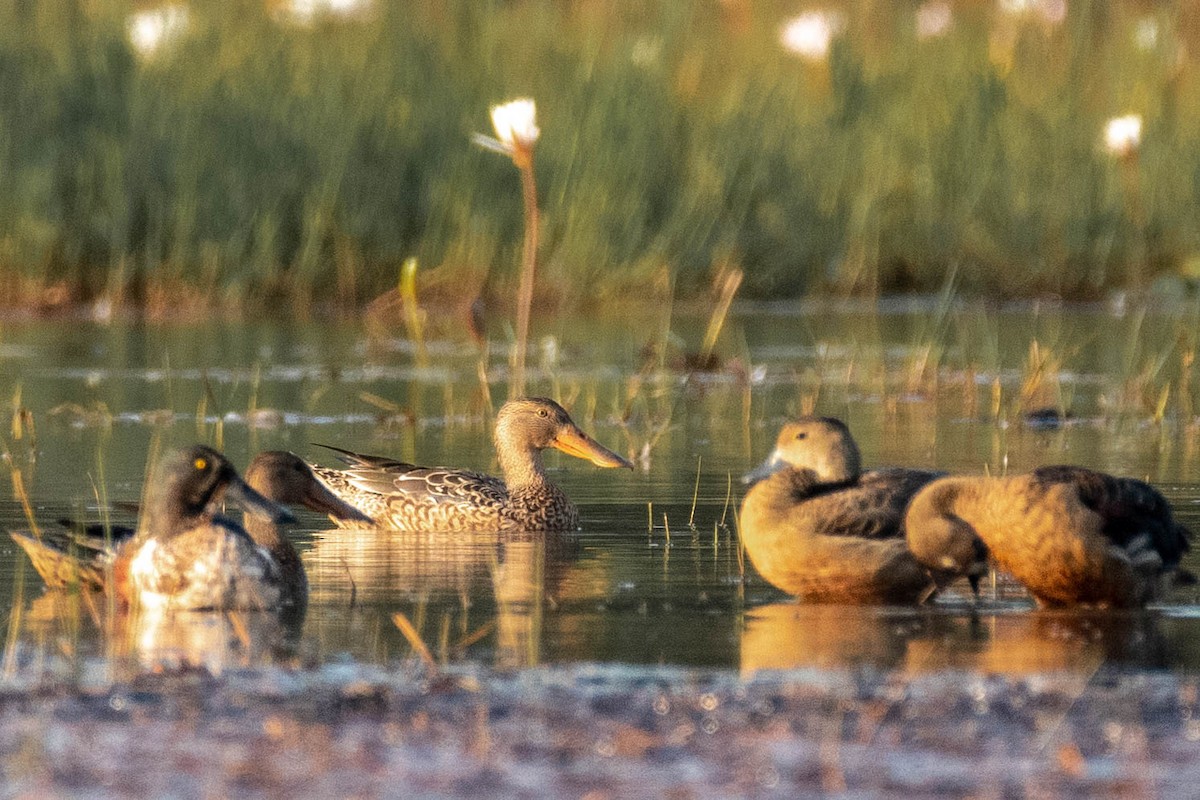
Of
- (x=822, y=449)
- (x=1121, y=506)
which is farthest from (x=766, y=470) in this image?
(x=1121, y=506)

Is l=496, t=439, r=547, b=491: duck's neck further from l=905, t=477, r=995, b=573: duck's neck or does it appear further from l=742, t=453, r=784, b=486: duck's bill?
l=905, t=477, r=995, b=573: duck's neck

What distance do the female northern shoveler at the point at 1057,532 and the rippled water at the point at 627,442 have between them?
0.14 metres

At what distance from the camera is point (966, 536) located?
717cm

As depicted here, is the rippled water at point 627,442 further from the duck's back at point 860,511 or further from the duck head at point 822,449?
the duck head at point 822,449

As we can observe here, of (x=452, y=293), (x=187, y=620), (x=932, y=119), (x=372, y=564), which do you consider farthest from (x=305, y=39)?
(x=187, y=620)

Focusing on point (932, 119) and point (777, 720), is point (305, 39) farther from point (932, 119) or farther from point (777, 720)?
point (777, 720)

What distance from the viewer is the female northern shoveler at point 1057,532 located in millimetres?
7152

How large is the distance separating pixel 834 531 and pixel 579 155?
12.7 m

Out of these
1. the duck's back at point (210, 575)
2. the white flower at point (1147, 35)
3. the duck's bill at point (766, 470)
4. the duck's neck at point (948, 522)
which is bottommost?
the duck's back at point (210, 575)

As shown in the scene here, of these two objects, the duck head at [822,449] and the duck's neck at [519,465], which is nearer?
the duck head at [822,449]

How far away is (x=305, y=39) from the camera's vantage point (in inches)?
813

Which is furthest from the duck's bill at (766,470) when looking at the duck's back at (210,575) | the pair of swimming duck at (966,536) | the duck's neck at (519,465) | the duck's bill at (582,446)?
the duck's bill at (582,446)

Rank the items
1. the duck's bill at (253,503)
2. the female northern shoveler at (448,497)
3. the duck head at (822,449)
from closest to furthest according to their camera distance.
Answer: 1. the duck's bill at (253,503)
2. the duck head at (822,449)
3. the female northern shoveler at (448,497)

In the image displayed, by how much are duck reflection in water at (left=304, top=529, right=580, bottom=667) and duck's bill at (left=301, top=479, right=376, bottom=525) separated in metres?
0.16
